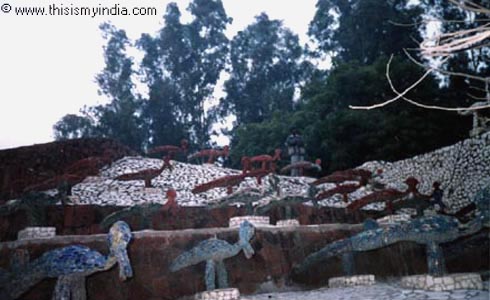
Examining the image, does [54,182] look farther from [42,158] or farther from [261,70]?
[261,70]

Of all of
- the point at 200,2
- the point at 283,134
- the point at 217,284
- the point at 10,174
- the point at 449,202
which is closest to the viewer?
the point at 217,284

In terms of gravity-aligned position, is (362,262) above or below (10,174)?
below

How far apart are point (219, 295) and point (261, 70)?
97.4 feet

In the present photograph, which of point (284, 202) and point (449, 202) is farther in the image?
point (449, 202)

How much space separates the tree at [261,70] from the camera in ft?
109

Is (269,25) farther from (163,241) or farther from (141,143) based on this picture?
(163,241)

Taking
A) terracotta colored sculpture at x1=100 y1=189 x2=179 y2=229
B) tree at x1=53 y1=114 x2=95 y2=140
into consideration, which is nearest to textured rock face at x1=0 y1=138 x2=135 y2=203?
terracotta colored sculpture at x1=100 y1=189 x2=179 y2=229

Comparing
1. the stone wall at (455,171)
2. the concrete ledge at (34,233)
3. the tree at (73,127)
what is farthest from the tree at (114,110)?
the concrete ledge at (34,233)

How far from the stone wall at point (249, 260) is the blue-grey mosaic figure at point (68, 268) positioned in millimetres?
493

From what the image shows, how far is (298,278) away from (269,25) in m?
30.5

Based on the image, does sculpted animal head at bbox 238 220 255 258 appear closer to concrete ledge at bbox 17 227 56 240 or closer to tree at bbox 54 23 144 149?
concrete ledge at bbox 17 227 56 240

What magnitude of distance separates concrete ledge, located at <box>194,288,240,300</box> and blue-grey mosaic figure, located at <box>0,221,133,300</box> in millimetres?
1465

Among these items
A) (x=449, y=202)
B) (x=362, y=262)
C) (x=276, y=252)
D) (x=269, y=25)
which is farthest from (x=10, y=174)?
(x=269, y=25)

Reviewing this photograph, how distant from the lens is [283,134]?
23969 mm
